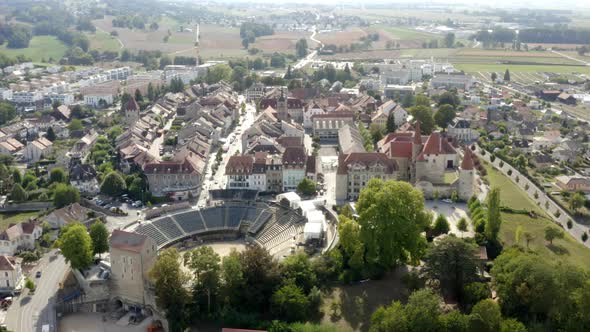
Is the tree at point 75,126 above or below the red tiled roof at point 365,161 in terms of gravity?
below

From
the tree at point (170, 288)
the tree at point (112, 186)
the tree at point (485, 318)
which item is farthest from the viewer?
the tree at point (112, 186)

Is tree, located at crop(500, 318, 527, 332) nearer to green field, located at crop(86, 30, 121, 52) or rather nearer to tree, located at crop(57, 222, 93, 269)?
tree, located at crop(57, 222, 93, 269)

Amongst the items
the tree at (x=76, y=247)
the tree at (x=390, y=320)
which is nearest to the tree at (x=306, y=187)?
the tree at (x=76, y=247)

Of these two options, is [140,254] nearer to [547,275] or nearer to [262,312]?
[262,312]

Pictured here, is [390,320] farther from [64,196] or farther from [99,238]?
[64,196]

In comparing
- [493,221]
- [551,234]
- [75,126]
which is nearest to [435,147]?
[493,221]

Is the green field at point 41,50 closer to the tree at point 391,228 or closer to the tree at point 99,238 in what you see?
the tree at point 99,238

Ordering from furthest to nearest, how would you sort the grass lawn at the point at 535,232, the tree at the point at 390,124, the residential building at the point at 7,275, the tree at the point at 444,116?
the tree at the point at 444,116 → the tree at the point at 390,124 → the grass lawn at the point at 535,232 → the residential building at the point at 7,275
